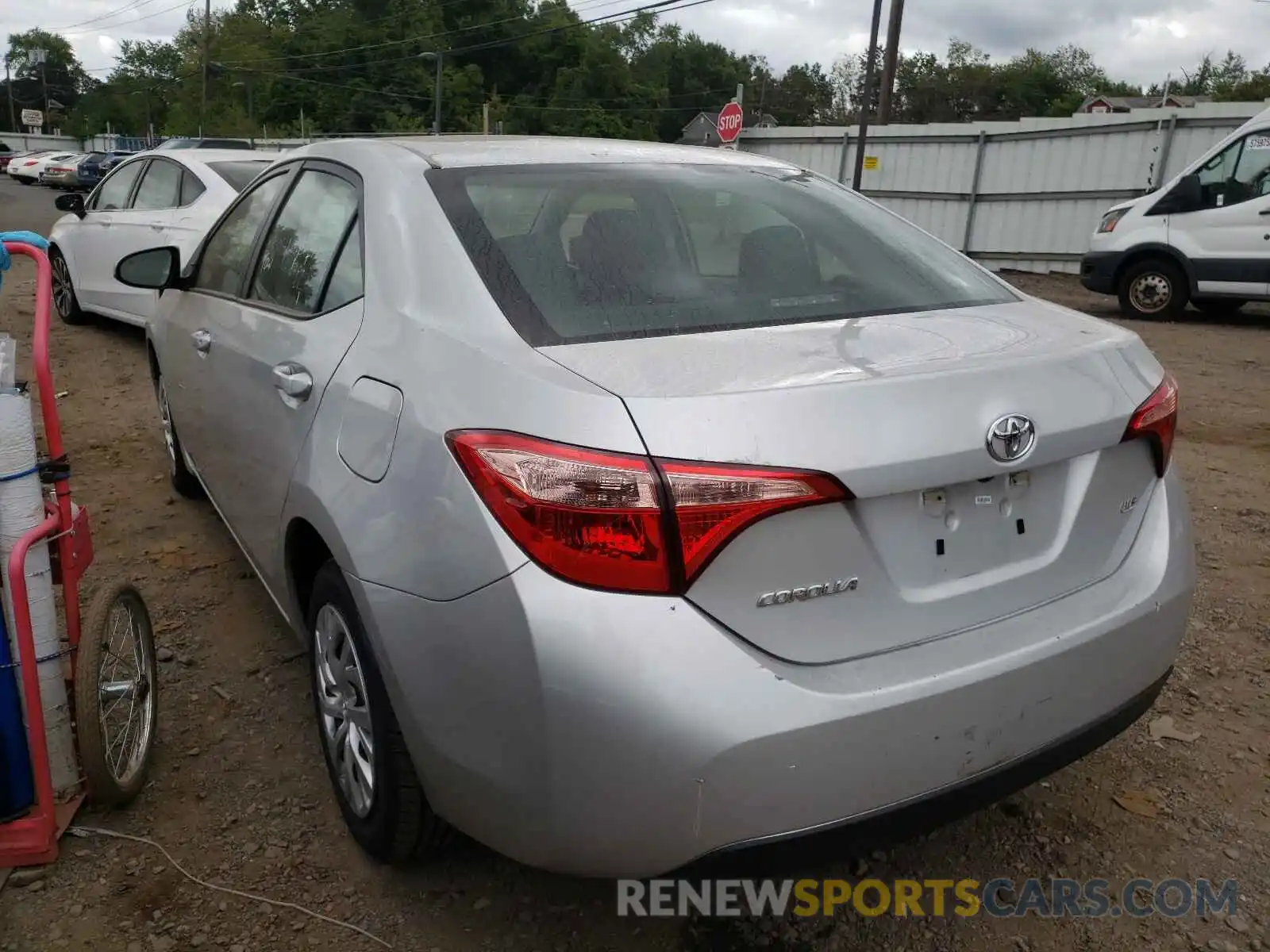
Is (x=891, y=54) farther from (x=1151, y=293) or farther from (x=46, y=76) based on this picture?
(x=46, y=76)

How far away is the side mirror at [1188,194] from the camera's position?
34.2 ft

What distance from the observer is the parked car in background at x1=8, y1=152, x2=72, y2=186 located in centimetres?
4322

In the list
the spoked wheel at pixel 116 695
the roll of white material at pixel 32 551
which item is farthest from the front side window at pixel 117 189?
the roll of white material at pixel 32 551

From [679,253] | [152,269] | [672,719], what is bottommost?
[672,719]

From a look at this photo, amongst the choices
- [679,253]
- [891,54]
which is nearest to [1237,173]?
[679,253]

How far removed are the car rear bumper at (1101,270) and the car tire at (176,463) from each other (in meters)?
10.0

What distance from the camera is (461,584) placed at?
1.68m

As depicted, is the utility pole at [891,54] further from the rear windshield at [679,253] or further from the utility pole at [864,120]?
the rear windshield at [679,253]

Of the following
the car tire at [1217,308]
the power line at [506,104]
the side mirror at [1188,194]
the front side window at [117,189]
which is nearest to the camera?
the front side window at [117,189]

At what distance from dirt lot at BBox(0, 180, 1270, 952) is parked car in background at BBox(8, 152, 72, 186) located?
4674 cm

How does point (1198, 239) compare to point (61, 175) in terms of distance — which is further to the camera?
point (61, 175)

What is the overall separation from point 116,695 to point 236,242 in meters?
1.54

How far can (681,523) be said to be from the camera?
5.09 feet

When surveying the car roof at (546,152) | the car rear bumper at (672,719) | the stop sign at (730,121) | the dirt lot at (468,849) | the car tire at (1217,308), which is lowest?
the dirt lot at (468,849)
